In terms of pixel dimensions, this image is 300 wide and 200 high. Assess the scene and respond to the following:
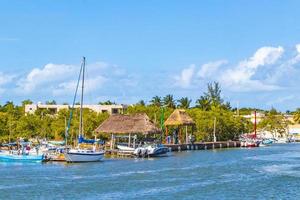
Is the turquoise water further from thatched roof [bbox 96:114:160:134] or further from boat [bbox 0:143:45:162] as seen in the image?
thatched roof [bbox 96:114:160:134]

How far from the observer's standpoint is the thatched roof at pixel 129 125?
315 ft

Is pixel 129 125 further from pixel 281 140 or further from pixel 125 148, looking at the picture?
pixel 281 140

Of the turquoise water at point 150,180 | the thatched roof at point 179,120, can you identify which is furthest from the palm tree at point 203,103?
the turquoise water at point 150,180

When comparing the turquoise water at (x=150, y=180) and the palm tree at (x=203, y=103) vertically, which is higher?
the palm tree at (x=203, y=103)

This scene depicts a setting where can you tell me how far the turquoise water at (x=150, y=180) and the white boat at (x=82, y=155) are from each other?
150cm

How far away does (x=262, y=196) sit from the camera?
48812mm

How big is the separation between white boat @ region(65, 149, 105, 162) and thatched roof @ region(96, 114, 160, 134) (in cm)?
1636

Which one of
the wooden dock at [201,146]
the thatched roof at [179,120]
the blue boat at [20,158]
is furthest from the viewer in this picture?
the thatched roof at [179,120]

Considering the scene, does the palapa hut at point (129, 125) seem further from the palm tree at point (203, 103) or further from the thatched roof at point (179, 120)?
the palm tree at point (203, 103)

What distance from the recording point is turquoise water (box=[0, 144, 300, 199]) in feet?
162

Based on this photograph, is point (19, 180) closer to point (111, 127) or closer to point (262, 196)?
point (262, 196)

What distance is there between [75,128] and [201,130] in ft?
111

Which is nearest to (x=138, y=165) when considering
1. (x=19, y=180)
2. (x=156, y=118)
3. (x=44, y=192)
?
(x=19, y=180)

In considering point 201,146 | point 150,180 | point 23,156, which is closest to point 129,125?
point 23,156
